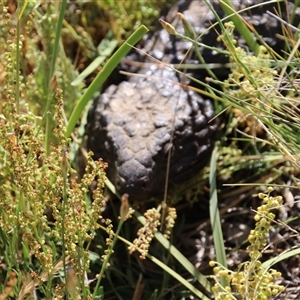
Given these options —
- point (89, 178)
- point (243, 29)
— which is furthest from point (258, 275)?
point (243, 29)

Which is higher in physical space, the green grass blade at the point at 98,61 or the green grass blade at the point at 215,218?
the green grass blade at the point at 98,61

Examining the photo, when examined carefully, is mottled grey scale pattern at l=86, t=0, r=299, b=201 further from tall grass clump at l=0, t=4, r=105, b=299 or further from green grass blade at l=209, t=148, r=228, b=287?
tall grass clump at l=0, t=4, r=105, b=299

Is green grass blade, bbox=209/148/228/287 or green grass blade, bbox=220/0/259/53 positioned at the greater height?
green grass blade, bbox=220/0/259/53

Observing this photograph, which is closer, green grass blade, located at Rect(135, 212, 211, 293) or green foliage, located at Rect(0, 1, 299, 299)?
green foliage, located at Rect(0, 1, 299, 299)

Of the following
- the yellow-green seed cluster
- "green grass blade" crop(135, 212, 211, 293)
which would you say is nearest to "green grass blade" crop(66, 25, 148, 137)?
"green grass blade" crop(135, 212, 211, 293)

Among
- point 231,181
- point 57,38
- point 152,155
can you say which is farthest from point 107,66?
point 231,181

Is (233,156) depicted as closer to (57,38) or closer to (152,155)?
(152,155)

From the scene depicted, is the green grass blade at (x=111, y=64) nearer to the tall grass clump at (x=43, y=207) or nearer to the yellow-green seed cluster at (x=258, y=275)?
the tall grass clump at (x=43, y=207)

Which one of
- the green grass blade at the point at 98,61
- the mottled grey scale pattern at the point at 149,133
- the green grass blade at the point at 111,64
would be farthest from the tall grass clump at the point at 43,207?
the green grass blade at the point at 98,61
